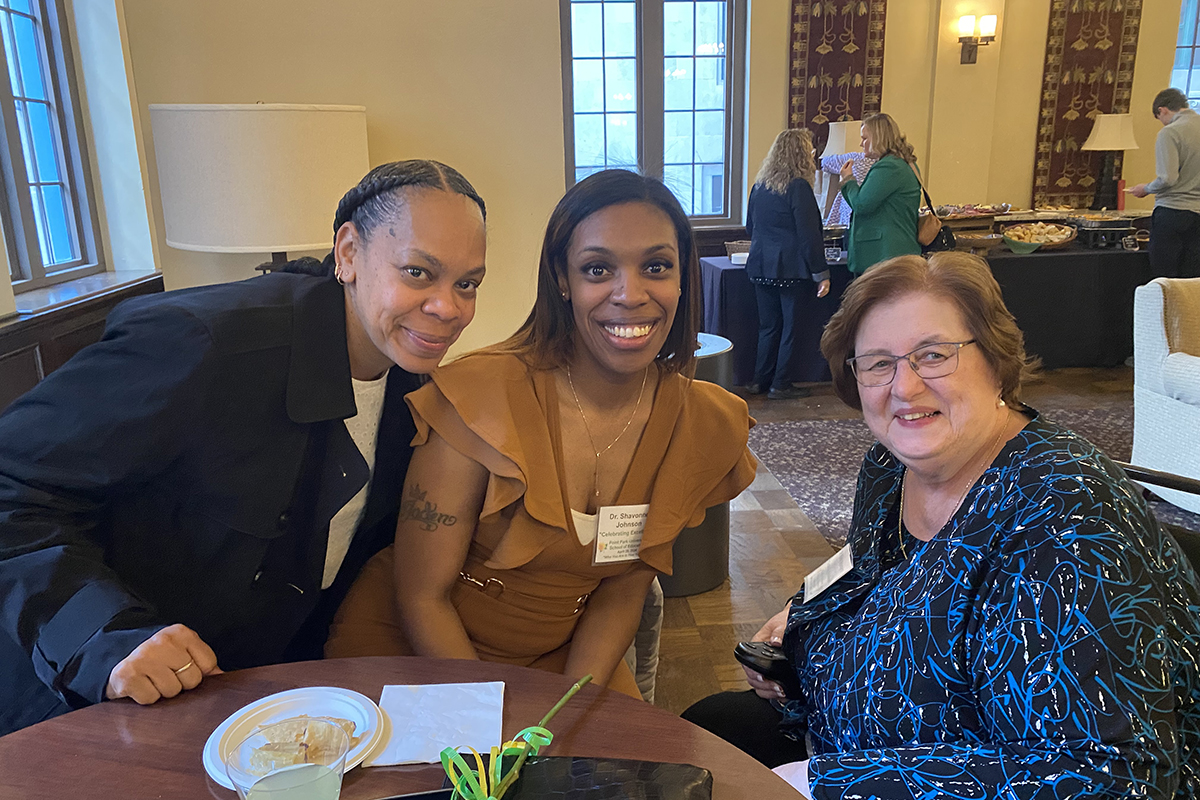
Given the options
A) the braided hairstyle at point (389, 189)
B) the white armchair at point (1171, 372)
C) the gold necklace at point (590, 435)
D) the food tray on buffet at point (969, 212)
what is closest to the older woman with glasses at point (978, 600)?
the gold necklace at point (590, 435)

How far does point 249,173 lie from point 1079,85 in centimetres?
649

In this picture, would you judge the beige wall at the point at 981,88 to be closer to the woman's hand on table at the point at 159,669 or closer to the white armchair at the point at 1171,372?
the white armchair at the point at 1171,372

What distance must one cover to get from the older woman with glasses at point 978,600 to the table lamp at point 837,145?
16.0 feet

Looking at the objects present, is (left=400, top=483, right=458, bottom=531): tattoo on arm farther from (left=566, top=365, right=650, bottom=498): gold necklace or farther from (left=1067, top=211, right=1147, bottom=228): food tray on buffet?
(left=1067, top=211, right=1147, bottom=228): food tray on buffet

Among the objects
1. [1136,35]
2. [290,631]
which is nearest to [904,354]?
[290,631]

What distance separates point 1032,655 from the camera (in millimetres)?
876

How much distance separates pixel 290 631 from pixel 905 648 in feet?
3.14

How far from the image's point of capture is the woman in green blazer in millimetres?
4602

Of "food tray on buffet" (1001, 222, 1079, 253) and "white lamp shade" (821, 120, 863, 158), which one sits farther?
"white lamp shade" (821, 120, 863, 158)

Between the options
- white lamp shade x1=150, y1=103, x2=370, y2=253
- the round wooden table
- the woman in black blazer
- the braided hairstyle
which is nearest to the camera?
the round wooden table

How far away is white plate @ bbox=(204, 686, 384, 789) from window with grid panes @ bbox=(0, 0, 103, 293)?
2179 mm

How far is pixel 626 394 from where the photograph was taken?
4.79 ft

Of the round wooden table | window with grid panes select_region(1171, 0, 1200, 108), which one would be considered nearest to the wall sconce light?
window with grid panes select_region(1171, 0, 1200, 108)

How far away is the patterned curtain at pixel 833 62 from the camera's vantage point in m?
5.86
